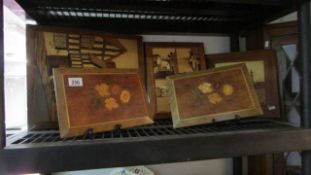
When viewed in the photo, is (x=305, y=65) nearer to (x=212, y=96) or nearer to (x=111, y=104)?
(x=212, y=96)

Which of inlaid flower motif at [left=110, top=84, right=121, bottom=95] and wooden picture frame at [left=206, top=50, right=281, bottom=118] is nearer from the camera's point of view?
inlaid flower motif at [left=110, top=84, right=121, bottom=95]

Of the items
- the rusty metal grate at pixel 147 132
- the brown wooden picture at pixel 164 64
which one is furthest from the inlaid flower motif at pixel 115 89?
the brown wooden picture at pixel 164 64

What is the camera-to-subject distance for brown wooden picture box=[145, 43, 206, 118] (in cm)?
98

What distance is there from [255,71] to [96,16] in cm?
65

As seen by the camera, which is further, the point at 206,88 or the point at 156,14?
the point at 156,14

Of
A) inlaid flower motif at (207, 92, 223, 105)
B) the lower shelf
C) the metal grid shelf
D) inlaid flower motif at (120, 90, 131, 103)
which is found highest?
the metal grid shelf

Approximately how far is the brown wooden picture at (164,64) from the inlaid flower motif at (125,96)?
0.22m

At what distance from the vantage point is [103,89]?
729 millimetres

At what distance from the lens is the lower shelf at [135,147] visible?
0.56 m

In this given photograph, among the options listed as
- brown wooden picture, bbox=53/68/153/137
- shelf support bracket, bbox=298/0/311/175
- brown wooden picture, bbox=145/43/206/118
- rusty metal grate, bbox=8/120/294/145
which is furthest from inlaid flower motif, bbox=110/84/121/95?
shelf support bracket, bbox=298/0/311/175

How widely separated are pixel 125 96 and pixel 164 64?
0.31 meters

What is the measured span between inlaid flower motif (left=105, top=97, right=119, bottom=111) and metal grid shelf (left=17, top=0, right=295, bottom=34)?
0.31m

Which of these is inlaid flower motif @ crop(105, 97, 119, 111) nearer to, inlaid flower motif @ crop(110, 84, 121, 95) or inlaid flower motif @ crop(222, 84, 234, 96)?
inlaid flower motif @ crop(110, 84, 121, 95)

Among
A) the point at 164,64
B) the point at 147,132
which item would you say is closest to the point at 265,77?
the point at 164,64
